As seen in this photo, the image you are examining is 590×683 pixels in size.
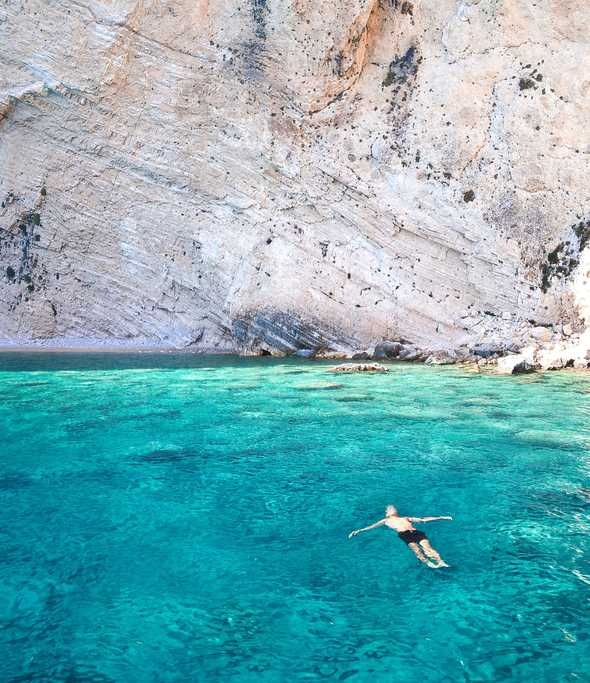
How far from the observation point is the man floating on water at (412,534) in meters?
4.61

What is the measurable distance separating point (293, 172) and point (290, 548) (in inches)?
888

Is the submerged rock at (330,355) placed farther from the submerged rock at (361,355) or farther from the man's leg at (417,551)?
the man's leg at (417,551)

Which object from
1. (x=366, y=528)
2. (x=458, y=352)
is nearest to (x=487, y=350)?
(x=458, y=352)

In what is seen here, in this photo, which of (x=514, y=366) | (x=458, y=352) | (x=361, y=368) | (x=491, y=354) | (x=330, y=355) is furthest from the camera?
(x=330, y=355)

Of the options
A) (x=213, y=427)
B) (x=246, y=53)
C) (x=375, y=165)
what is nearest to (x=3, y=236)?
(x=246, y=53)

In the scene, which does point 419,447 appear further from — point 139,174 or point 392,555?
point 139,174

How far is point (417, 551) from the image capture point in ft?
15.6

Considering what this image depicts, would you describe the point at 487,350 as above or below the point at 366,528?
below

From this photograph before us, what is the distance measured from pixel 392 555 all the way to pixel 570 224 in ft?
67.9

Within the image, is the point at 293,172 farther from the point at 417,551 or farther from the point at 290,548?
the point at 417,551

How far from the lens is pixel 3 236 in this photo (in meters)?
30.3

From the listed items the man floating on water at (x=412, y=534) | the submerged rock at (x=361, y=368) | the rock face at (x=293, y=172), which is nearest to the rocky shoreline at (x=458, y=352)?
the rock face at (x=293, y=172)

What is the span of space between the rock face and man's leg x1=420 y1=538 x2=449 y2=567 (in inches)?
677

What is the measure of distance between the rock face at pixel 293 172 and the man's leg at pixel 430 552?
17.2 meters
